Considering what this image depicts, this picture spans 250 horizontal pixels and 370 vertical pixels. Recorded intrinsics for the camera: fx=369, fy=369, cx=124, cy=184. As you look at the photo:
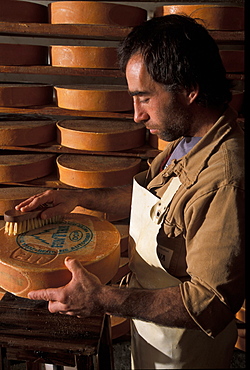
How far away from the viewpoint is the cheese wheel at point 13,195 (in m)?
1.92

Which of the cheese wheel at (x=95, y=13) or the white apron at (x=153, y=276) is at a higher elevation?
the cheese wheel at (x=95, y=13)

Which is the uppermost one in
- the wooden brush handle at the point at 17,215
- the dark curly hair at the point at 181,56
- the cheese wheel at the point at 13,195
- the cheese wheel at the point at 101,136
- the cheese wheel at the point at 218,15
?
the cheese wheel at the point at 218,15


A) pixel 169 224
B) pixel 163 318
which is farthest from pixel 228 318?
pixel 169 224

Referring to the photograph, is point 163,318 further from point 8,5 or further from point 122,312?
point 8,5

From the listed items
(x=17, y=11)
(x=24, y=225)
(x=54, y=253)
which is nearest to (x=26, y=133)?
(x=17, y=11)

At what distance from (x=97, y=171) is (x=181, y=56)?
116cm

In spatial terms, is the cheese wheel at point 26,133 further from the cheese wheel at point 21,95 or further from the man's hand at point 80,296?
the man's hand at point 80,296

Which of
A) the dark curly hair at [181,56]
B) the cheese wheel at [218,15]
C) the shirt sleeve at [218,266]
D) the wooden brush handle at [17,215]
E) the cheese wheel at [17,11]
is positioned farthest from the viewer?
the cheese wheel at [17,11]

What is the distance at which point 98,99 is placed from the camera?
6.48ft

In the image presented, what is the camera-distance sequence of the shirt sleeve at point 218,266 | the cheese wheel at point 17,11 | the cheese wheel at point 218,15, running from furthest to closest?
the cheese wheel at point 17,11 → the cheese wheel at point 218,15 → the shirt sleeve at point 218,266

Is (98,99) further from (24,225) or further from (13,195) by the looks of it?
(24,225)

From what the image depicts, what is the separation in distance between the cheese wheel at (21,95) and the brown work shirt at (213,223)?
1.41 metres

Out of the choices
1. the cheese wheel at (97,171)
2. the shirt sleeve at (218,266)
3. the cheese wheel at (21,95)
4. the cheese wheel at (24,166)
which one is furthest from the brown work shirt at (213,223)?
the cheese wheel at (21,95)

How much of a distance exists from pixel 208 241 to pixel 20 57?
169cm
